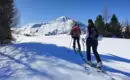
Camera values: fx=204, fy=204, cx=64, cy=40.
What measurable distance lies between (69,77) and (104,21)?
181ft

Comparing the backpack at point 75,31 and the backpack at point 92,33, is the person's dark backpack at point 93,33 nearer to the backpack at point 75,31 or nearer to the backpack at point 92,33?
the backpack at point 92,33

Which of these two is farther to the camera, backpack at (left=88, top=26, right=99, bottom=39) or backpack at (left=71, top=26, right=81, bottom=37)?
backpack at (left=71, top=26, right=81, bottom=37)

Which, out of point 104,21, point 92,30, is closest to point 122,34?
point 104,21

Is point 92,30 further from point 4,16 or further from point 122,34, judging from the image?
point 122,34

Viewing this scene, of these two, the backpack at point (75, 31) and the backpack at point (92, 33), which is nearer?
the backpack at point (92, 33)

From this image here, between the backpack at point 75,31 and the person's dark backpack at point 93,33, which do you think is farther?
the backpack at point 75,31

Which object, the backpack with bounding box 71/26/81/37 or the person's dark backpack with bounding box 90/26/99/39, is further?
the backpack with bounding box 71/26/81/37

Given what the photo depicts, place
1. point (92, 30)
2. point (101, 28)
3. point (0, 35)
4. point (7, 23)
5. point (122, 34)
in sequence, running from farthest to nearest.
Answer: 1. point (122, 34)
2. point (101, 28)
3. point (7, 23)
4. point (0, 35)
5. point (92, 30)

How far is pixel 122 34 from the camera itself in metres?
65.5

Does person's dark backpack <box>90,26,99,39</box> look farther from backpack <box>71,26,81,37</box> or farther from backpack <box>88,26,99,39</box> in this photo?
backpack <box>71,26,81,37</box>

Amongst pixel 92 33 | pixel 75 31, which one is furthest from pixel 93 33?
pixel 75 31

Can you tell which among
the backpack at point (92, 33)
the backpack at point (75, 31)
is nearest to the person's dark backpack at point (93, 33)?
the backpack at point (92, 33)

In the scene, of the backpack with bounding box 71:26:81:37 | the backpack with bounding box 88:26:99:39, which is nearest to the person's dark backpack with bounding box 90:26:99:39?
the backpack with bounding box 88:26:99:39

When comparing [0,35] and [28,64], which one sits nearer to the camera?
[28,64]
